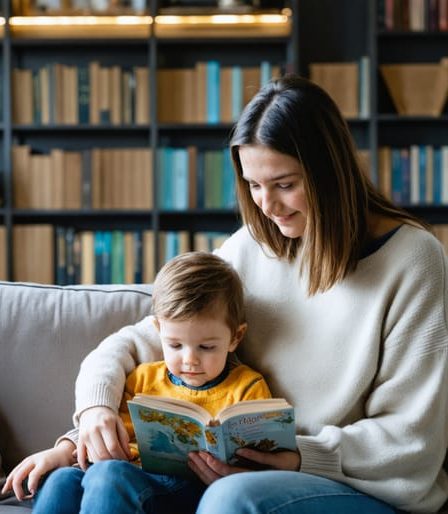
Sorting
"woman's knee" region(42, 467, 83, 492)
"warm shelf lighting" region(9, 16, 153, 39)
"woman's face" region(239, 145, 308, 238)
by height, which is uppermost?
"warm shelf lighting" region(9, 16, 153, 39)

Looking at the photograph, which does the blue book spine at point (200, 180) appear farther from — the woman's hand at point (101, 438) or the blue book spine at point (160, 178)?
the woman's hand at point (101, 438)

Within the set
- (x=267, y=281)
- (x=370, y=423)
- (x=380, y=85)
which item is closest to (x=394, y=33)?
(x=380, y=85)

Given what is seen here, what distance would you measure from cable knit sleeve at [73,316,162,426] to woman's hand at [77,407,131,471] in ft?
0.12

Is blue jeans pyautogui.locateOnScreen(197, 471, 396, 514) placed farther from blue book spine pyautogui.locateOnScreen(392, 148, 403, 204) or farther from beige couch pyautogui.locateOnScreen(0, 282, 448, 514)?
blue book spine pyautogui.locateOnScreen(392, 148, 403, 204)

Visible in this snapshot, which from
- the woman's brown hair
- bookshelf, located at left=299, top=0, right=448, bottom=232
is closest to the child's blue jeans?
the woman's brown hair

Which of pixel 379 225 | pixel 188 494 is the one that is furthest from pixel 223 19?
pixel 188 494

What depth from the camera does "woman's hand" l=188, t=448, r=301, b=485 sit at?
1461 mm

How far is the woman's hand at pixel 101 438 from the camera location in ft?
5.04

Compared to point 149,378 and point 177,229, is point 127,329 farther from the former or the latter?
point 177,229

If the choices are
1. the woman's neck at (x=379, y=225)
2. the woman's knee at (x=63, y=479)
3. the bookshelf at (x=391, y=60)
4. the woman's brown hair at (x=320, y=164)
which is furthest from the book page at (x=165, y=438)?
the bookshelf at (x=391, y=60)

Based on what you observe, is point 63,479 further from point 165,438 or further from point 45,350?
point 45,350

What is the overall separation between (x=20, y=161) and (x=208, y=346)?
2.63 meters

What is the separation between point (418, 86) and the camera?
4.00m

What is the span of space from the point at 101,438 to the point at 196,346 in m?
0.24
